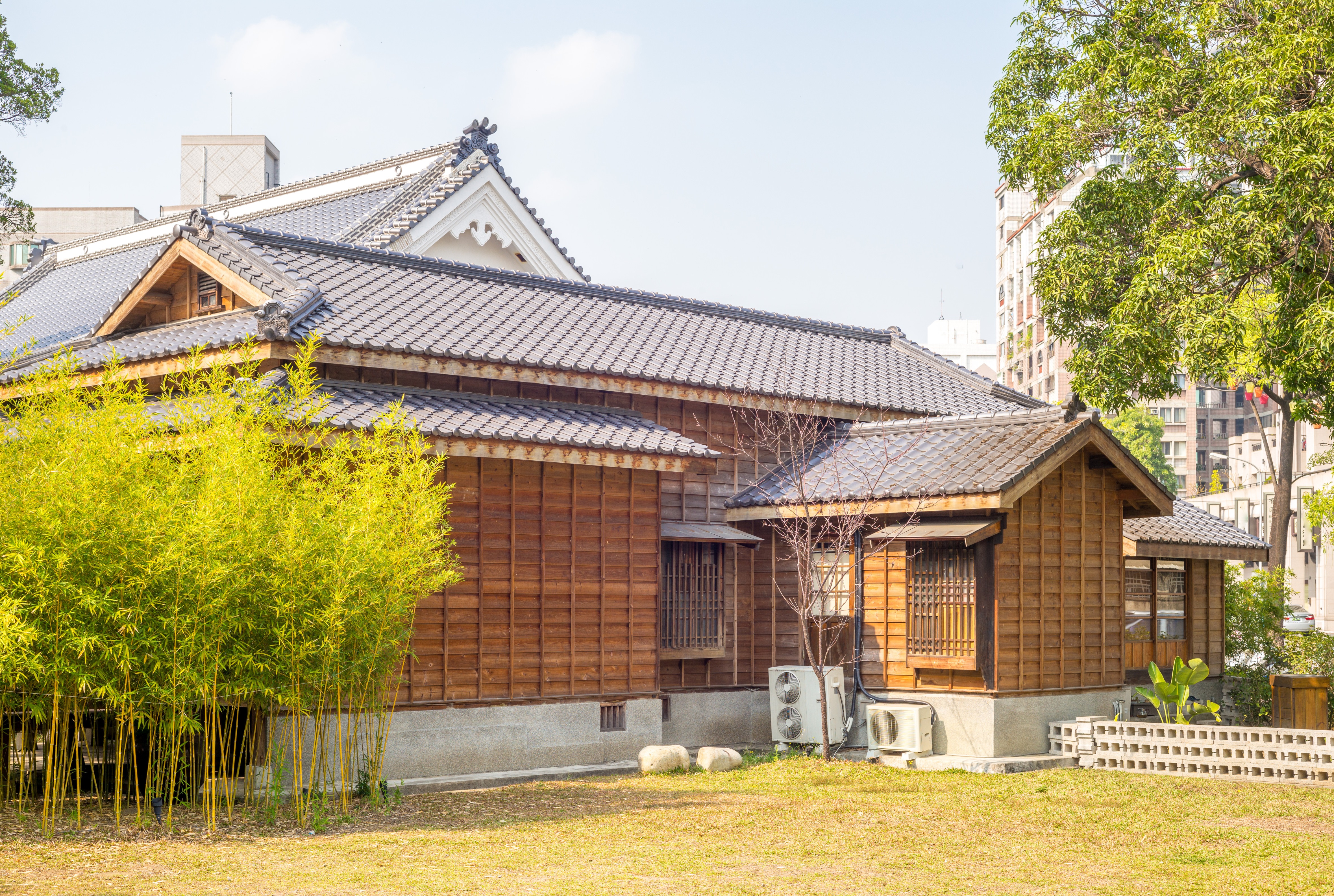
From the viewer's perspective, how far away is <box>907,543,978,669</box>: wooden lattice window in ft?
48.3

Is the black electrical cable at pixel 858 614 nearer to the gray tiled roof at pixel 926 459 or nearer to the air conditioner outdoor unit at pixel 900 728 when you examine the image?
the air conditioner outdoor unit at pixel 900 728

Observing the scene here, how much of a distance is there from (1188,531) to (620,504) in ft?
30.4

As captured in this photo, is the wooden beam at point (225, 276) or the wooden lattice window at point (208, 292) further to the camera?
the wooden lattice window at point (208, 292)

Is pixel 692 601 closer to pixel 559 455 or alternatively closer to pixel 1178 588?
pixel 559 455

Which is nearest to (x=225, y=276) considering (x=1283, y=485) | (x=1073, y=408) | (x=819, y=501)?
(x=819, y=501)

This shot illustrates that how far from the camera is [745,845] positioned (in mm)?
9992

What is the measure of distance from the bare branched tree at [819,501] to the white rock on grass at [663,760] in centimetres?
163

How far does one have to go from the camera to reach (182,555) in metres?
9.41

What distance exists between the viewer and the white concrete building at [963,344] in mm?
95625

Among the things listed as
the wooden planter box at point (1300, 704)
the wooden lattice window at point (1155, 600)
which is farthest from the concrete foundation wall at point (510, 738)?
the wooden planter box at point (1300, 704)

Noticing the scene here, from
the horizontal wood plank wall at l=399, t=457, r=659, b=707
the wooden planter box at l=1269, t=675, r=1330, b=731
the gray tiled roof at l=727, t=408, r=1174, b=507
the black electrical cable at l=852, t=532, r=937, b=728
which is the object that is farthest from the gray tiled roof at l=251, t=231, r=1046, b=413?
the wooden planter box at l=1269, t=675, r=1330, b=731

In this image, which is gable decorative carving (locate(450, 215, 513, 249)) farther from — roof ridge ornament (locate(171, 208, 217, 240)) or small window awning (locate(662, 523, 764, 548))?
small window awning (locate(662, 523, 764, 548))

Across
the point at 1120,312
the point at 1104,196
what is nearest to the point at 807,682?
the point at 1120,312

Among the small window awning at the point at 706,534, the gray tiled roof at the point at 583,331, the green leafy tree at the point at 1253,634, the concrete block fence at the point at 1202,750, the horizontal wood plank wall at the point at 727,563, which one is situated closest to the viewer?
the concrete block fence at the point at 1202,750
